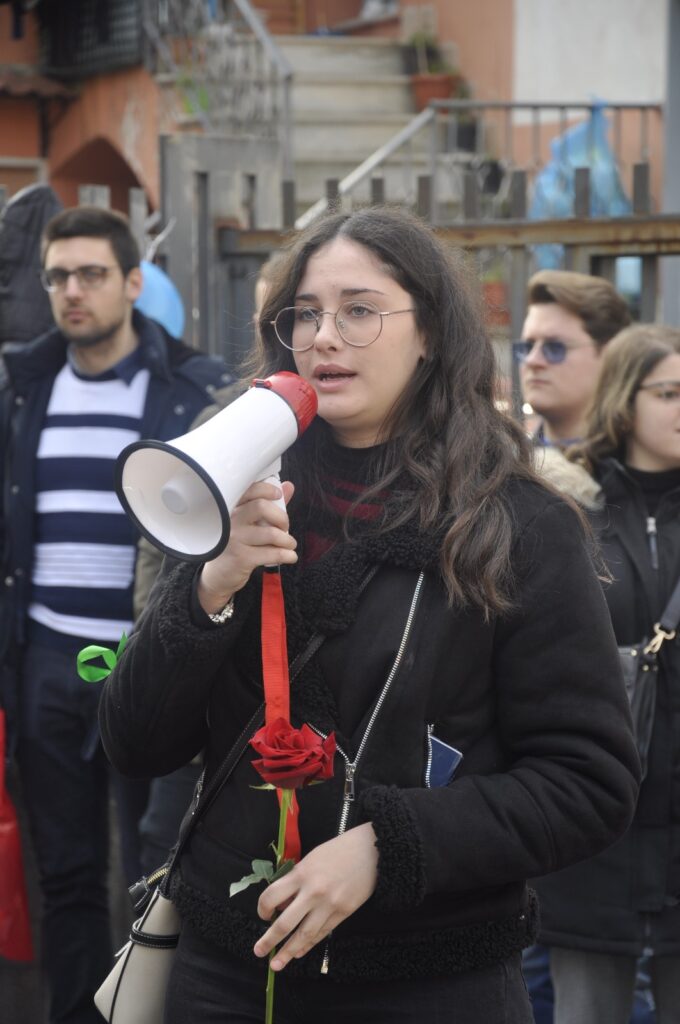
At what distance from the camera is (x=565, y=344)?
4496mm

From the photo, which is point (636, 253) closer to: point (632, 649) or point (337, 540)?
point (632, 649)

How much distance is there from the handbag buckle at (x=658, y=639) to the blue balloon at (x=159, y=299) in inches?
107

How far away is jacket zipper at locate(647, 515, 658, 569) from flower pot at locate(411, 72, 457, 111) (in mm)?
10002

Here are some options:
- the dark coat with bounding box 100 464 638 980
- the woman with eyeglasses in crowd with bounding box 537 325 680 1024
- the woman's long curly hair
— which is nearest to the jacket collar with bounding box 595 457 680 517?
the woman with eyeglasses in crowd with bounding box 537 325 680 1024

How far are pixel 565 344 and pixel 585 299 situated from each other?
0.48 feet

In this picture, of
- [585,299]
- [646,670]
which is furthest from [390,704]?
[585,299]

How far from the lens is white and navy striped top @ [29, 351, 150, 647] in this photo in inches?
→ 175

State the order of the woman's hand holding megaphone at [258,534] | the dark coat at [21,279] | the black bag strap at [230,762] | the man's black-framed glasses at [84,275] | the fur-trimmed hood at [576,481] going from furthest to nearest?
1. the dark coat at [21,279]
2. the man's black-framed glasses at [84,275]
3. the fur-trimmed hood at [576,481]
4. the black bag strap at [230,762]
5. the woman's hand holding megaphone at [258,534]

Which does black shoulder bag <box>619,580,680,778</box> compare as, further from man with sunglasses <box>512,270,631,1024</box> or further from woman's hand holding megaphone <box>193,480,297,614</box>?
woman's hand holding megaphone <box>193,480,297,614</box>

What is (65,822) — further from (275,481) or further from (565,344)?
(275,481)

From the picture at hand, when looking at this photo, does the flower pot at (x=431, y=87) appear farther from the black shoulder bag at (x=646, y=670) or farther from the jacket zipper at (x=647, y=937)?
the jacket zipper at (x=647, y=937)

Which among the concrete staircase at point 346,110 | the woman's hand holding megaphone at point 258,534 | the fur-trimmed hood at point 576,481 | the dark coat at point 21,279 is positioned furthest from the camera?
the concrete staircase at point 346,110

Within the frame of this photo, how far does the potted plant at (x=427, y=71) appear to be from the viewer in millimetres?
12883

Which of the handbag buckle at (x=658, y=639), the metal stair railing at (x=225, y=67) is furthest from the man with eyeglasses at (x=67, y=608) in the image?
the metal stair railing at (x=225, y=67)
